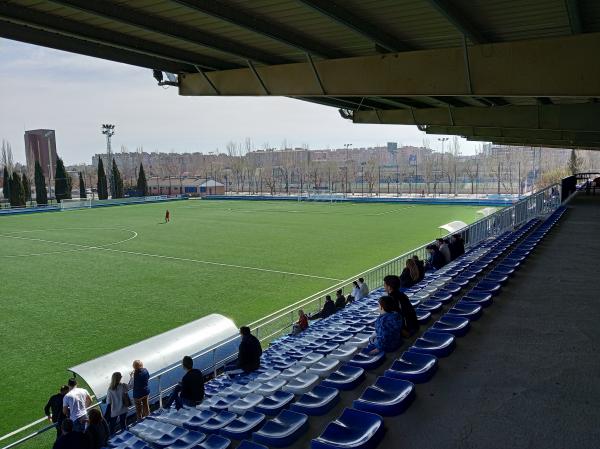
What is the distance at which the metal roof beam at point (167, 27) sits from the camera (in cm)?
608

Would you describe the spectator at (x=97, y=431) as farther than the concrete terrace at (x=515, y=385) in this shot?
Yes

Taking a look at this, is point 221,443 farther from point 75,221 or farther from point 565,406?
point 75,221

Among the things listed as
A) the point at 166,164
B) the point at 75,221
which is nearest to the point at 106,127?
the point at 75,221

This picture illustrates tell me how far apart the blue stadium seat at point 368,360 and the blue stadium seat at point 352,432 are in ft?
5.08

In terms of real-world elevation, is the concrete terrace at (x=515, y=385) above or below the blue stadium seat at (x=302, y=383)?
above

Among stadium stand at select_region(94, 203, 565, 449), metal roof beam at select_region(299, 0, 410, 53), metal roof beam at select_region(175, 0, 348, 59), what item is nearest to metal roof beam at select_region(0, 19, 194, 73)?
metal roof beam at select_region(175, 0, 348, 59)

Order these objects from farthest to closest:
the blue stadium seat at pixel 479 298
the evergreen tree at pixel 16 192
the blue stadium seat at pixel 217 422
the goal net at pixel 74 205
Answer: the evergreen tree at pixel 16 192 → the goal net at pixel 74 205 → the blue stadium seat at pixel 479 298 → the blue stadium seat at pixel 217 422

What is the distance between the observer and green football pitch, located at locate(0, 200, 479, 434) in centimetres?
1183

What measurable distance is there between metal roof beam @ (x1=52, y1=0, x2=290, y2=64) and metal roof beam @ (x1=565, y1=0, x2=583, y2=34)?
470 cm

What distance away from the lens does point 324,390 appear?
5078 millimetres

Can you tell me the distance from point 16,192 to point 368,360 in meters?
61.8

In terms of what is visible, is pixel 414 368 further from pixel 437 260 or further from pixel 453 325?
pixel 437 260

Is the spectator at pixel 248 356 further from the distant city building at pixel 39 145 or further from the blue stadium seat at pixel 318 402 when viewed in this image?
the distant city building at pixel 39 145

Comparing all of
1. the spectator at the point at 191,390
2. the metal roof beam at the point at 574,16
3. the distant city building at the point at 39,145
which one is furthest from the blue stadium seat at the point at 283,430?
the distant city building at the point at 39,145
